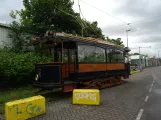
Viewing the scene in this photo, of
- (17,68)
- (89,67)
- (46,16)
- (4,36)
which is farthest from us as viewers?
(46,16)

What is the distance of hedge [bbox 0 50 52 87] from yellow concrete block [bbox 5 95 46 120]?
4354 mm

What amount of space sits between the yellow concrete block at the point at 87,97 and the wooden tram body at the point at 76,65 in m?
1.21

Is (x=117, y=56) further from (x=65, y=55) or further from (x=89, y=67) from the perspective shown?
(x=65, y=55)

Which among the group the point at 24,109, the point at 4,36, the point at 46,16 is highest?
the point at 46,16

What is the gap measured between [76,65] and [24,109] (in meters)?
4.18

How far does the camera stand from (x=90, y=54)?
33.0 feet

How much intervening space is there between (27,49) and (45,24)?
13.5 ft

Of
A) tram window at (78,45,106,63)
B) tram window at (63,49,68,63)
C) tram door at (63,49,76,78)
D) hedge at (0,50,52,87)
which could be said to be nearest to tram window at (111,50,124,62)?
tram window at (78,45,106,63)

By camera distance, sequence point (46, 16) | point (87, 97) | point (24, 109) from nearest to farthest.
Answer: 1. point (24, 109)
2. point (87, 97)
3. point (46, 16)

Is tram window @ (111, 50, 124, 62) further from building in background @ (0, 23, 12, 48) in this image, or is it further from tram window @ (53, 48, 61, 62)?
building in background @ (0, 23, 12, 48)

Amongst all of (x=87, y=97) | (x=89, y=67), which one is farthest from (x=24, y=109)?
(x=89, y=67)

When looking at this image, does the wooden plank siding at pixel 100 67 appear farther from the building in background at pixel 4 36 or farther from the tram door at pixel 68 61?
the building in background at pixel 4 36

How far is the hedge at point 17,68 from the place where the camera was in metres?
9.38

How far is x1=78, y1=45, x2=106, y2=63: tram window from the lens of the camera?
9352 mm
